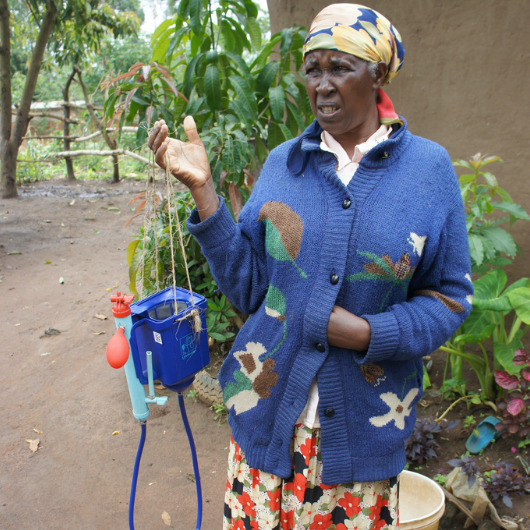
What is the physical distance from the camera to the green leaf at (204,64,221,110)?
106 inches

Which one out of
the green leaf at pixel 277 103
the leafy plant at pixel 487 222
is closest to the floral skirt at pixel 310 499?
the leafy plant at pixel 487 222

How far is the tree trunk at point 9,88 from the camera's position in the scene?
6949 millimetres

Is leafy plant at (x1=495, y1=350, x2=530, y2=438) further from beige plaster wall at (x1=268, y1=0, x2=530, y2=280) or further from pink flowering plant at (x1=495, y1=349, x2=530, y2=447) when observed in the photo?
beige plaster wall at (x1=268, y1=0, x2=530, y2=280)

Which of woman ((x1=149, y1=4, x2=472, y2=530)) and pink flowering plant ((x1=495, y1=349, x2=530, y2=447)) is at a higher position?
woman ((x1=149, y1=4, x2=472, y2=530))

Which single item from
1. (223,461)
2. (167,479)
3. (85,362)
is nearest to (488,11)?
(223,461)

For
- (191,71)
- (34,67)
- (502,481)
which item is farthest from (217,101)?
(34,67)

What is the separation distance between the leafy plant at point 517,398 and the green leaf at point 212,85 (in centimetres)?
205

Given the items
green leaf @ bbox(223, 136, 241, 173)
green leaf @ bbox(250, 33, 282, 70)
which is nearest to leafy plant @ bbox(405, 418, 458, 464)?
green leaf @ bbox(223, 136, 241, 173)

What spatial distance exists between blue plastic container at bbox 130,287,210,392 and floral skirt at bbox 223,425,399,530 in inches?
10.9

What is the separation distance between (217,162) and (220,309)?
95 cm

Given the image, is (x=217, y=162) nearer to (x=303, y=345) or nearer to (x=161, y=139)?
(x=161, y=139)

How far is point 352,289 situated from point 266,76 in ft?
6.80

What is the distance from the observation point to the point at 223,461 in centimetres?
263

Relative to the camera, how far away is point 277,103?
267 centimetres
